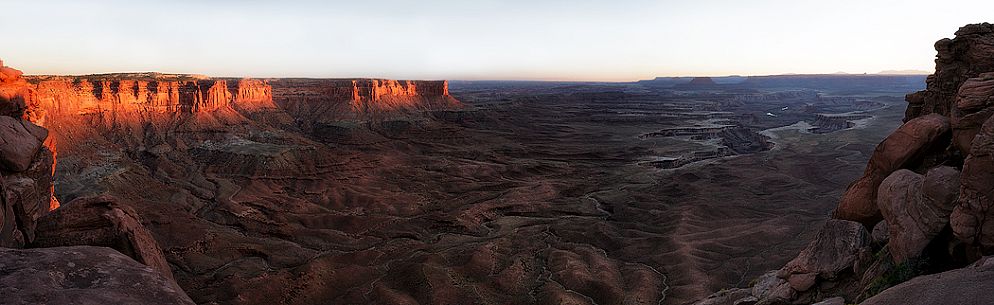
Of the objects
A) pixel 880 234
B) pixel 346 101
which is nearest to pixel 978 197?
pixel 880 234

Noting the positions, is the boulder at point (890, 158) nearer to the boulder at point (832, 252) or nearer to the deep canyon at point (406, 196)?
the deep canyon at point (406, 196)

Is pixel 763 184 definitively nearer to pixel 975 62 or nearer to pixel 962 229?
pixel 975 62

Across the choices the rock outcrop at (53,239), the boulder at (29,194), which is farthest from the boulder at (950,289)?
the boulder at (29,194)

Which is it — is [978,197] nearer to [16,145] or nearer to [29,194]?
[29,194]

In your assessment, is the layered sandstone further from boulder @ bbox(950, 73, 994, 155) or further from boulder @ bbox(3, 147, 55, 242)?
boulder @ bbox(950, 73, 994, 155)

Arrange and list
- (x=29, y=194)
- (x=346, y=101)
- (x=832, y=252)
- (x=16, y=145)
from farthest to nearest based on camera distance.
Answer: (x=346, y=101) < (x=832, y=252) < (x=16, y=145) < (x=29, y=194)

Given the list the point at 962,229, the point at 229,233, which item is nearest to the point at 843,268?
the point at 962,229
